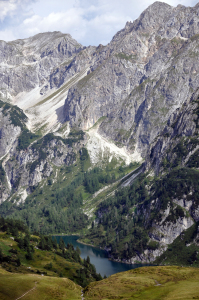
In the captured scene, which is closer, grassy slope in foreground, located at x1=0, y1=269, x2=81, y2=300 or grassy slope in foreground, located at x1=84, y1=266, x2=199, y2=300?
grassy slope in foreground, located at x1=0, y1=269, x2=81, y2=300

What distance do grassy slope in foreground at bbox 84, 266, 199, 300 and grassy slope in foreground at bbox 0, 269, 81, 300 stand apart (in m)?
6.11

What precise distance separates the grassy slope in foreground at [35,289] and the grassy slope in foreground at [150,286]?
6114 millimetres

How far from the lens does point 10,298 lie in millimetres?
77312

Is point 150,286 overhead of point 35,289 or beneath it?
beneath

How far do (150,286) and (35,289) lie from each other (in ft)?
117

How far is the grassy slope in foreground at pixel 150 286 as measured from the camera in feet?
269

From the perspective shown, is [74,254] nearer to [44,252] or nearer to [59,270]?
[44,252]

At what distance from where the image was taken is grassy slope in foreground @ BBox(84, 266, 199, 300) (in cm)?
8206

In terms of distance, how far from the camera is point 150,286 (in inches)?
3743

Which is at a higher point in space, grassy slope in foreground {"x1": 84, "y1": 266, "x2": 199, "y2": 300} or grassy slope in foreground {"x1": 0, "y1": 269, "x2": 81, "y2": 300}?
grassy slope in foreground {"x1": 0, "y1": 269, "x2": 81, "y2": 300}

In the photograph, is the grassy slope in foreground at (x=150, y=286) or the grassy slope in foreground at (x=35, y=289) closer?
the grassy slope in foreground at (x=35, y=289)

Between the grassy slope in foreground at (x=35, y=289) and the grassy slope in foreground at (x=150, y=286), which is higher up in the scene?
the grassy slope in foreground at (x=35, y=289)

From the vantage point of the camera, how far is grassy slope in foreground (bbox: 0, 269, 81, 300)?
80500mm

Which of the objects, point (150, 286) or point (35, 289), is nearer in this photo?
point (35, 289)
